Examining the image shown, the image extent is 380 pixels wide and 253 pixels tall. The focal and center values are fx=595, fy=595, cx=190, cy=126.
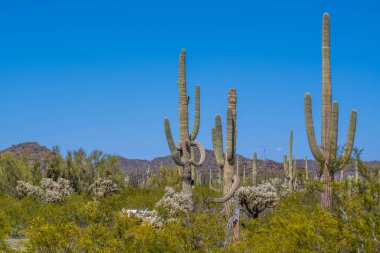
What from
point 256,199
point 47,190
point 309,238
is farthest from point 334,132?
point 47,190

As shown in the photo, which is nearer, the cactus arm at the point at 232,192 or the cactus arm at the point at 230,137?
the cactus arm at the point at 232,192

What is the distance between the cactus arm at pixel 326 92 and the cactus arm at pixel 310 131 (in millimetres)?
214

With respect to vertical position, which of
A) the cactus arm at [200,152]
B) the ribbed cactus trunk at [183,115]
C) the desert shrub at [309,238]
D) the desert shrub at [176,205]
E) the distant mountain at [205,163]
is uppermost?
the distant mountain at [205,163]

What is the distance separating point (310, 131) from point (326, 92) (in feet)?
3.82

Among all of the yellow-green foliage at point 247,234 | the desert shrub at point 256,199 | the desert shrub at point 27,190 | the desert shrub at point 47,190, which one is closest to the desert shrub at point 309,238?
the yellow-green foliage at point 247,234

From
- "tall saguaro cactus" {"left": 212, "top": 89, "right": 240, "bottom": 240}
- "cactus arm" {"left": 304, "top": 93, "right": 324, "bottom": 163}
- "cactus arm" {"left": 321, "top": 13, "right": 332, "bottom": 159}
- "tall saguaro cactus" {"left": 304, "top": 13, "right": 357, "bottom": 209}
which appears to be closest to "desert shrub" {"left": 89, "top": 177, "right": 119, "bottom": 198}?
"tall saguaro cactus" {"left": 212, "top": 89, "right": 240, "bottom": 240}

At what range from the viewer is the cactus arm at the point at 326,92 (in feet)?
53.2

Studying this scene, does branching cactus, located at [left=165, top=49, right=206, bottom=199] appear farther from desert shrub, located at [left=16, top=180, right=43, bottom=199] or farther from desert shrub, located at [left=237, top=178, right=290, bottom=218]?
desert shrub, located at [left=16, top=180, right=43, bottom=199]

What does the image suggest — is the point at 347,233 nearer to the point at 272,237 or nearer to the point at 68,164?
the point at 272,237

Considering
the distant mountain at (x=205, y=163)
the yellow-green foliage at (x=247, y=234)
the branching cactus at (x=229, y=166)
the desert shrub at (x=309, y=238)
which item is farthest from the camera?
the distant mountain at (x=205, y=163)

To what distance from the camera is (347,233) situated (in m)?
10.0

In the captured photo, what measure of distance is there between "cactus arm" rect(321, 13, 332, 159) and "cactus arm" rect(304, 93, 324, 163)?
0.21m

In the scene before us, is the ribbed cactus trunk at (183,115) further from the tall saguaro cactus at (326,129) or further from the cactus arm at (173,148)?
the tall saguaro cactus at (326,129)

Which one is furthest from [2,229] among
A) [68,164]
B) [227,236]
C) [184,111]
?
[68,164]
